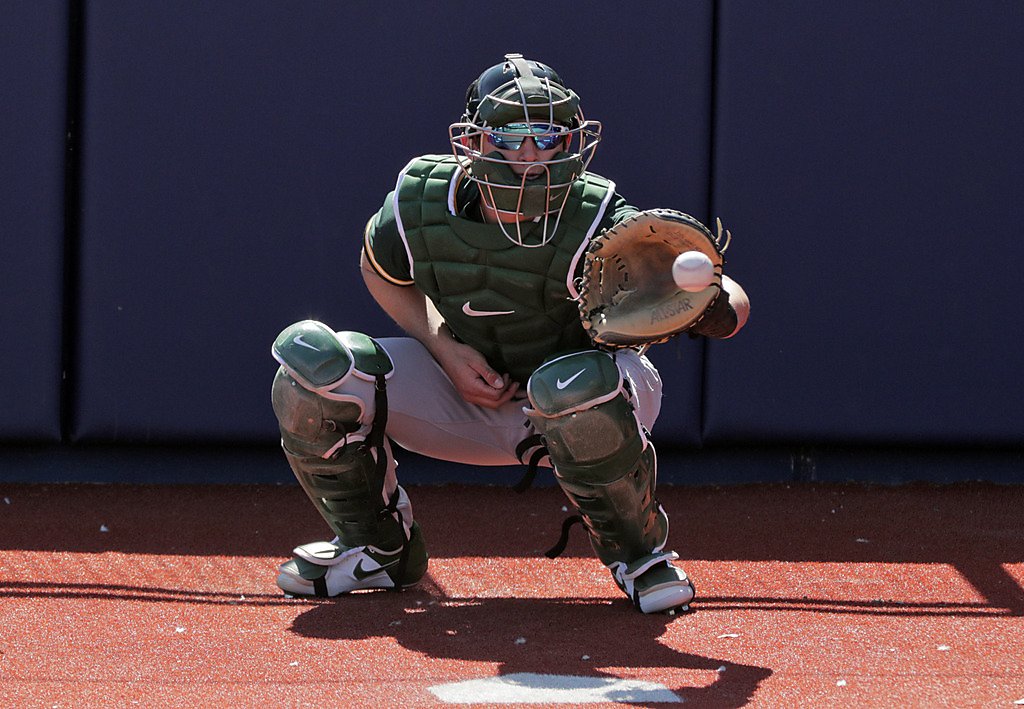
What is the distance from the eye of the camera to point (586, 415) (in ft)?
10.4

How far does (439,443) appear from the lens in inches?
143

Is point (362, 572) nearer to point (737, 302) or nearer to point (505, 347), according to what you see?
point (505, 347)

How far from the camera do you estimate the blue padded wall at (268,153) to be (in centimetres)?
497

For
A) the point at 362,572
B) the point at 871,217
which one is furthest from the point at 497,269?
the point at 871,217

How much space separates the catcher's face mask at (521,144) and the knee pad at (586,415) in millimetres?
358

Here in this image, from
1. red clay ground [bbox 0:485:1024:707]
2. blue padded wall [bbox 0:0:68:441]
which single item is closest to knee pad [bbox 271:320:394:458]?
red clay ground [bbox 0:485:1024:707]

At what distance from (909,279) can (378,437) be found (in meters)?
2.34

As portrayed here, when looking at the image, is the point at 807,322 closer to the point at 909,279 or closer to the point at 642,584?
the point at 909,279

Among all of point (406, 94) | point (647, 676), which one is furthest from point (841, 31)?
point (647, 676)

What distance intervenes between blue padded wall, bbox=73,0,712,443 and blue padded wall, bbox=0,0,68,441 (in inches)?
3.8

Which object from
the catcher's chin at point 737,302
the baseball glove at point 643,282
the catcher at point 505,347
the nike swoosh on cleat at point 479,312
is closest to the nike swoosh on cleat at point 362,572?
the catcher at point 505,347

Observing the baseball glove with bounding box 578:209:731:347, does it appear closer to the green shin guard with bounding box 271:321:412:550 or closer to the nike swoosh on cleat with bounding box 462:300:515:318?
the nike swoosh on cleat with bounding box 462:300:515:318

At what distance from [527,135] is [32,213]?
2.31m

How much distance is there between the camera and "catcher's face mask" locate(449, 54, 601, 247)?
3326 mm
